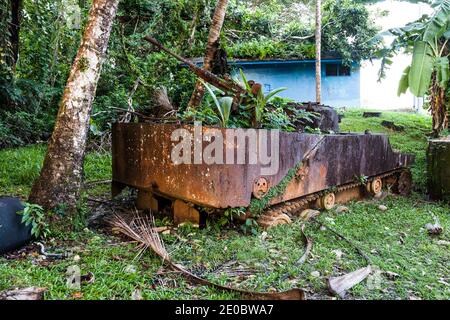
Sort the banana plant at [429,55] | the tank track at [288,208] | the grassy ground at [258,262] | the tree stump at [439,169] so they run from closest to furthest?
the grassy ground at [258,262] → the tank track at [288,208] → the tree stump at [439,169] → the banana plant at [429,55]

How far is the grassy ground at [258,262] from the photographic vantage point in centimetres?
259

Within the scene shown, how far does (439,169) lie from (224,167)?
4.81 metres

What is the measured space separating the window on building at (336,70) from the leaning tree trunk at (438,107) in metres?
7.47

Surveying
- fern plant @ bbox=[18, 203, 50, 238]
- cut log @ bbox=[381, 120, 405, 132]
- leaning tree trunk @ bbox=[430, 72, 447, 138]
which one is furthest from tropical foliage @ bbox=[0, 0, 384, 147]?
cut log @ bbox=[381, 120, 405, 132]

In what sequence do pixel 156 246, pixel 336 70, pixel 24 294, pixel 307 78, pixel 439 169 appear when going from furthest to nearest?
pixel 336 70 < pixel 307 78 < pixel 439 169 < pixel 156 246 < pixel 24 294

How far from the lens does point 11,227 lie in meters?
3.12

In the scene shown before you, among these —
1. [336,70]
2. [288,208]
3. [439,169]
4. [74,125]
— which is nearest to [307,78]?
[336,70]

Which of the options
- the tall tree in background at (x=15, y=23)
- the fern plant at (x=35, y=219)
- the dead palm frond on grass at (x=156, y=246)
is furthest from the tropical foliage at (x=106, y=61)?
the fern plant at (x=35, y=219)

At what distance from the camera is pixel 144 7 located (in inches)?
316

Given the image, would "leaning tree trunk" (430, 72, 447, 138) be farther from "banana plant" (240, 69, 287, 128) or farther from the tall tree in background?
the tall tree in background

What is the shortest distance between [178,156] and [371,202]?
12.5ft

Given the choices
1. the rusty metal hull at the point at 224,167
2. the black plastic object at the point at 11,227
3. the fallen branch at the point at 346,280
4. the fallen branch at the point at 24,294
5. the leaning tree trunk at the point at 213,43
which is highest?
the leaning tree trunk at the point at 213,43

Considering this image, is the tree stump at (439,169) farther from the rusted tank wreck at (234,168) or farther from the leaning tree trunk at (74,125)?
the leaning tree trunk at (74,125)

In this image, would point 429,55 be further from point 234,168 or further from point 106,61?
point 106,61
